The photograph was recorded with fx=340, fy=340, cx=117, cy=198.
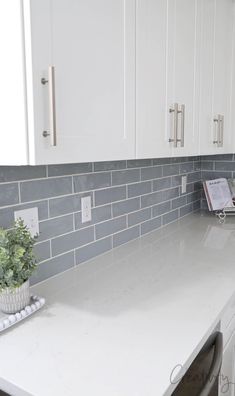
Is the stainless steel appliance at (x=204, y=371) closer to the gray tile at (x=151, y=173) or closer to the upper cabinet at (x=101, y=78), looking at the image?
the upper cabinet at (x=101, y=78)

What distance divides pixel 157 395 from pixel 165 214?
4.59 ft

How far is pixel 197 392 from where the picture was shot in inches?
35.8

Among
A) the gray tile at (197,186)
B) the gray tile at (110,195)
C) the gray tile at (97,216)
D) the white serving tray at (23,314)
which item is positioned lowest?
the white serving tray at (23,314)

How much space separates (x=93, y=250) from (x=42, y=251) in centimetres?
29

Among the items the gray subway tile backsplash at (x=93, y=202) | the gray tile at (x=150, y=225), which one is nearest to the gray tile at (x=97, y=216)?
the gray subway tile backsplash at (x=93, y=202)

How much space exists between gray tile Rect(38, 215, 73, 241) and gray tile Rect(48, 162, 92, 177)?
16 centimetres

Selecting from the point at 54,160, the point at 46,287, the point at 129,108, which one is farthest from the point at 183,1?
the point at 46,287

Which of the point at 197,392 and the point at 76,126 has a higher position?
the point at 76,126

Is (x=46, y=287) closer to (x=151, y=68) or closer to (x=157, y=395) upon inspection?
(x=157, y=395)

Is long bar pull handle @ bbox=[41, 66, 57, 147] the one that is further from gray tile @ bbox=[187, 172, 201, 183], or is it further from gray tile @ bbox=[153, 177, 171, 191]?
gray tile @ bbox=[187, 172, 201, 183]

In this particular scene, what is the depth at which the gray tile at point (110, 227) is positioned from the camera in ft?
4.77

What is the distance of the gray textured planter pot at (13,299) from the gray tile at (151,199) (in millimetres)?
946

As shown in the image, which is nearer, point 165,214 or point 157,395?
point 157,395

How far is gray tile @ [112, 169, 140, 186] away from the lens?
1540 millimetres
